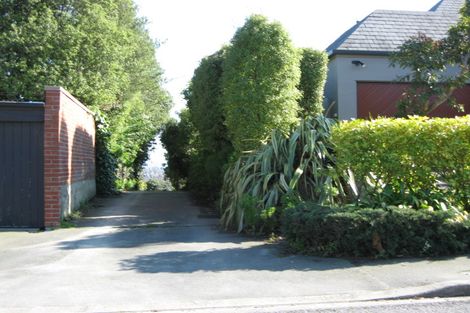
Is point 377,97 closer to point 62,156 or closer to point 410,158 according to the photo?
Result: point 410,158

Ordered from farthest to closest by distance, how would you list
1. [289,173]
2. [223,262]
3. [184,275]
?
[289,173]
[223,262]
[184,275]

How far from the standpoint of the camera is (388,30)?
17.1 m

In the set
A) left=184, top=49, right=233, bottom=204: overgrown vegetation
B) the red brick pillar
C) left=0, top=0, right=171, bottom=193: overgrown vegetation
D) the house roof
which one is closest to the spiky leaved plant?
left=184, top=49, right=233, bottom=204: overgrown vegetation

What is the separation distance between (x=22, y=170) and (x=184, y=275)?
5.00 metres

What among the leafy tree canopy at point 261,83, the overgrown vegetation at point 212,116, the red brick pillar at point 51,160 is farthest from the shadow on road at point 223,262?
the overgrown vegetation at point 212,116

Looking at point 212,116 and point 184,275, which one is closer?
point 184,275

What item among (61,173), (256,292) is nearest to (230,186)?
(61,173)

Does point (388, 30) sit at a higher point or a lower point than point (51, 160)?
higher

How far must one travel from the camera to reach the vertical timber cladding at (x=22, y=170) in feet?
32.6

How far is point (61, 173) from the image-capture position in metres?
10.1

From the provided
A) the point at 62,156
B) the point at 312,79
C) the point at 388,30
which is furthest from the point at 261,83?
the point at 388,30

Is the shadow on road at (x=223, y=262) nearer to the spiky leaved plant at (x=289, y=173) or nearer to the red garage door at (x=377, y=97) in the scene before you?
the spiky leaved plant at (x=289, y=173)

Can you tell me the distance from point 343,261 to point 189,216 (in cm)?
551

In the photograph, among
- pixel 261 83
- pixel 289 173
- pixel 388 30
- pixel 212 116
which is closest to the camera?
pixel 289 173
